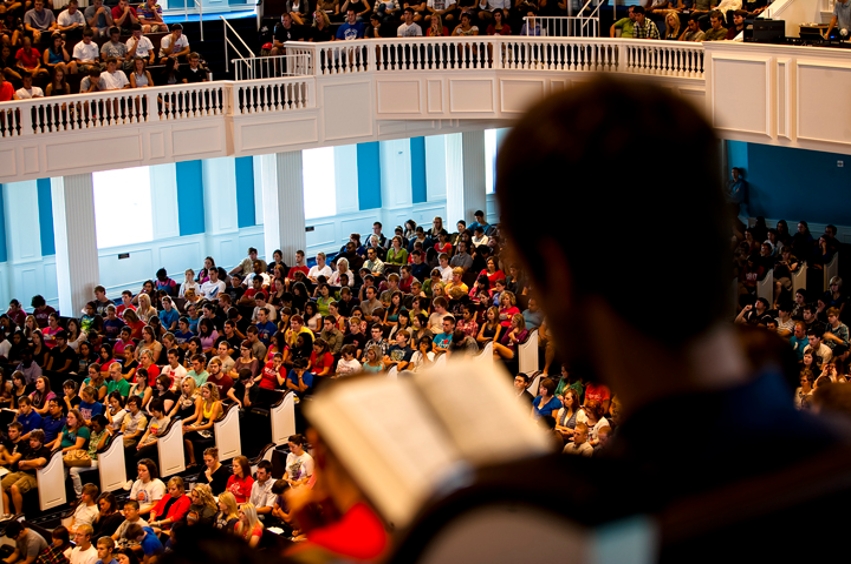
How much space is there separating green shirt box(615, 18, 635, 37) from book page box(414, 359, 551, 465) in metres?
16.9

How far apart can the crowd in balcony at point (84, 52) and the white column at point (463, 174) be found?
18.8 feet

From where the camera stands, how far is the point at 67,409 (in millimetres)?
12703

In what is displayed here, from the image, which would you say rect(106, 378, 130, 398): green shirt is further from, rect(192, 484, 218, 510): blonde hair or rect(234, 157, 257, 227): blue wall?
rect(234, 157, 257, 227): blue wall

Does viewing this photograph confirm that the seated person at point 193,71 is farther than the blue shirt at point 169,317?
Yes

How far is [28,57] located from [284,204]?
471cm

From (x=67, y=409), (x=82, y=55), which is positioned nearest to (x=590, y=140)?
(x=67, y=409)

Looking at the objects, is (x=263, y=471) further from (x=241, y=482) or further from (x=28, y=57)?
(x=28, y=57)

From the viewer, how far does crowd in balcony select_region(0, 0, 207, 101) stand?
16266mm

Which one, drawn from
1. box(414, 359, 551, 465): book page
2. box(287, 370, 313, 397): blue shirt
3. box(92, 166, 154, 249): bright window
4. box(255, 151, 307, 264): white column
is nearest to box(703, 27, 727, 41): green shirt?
box(255, 151, 307, 264): white column

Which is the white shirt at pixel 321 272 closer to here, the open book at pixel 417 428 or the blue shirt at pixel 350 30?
the blue shirt at pixel 350 30

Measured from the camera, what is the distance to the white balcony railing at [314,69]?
16.1m

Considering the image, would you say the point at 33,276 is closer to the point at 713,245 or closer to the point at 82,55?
the point at 82,55

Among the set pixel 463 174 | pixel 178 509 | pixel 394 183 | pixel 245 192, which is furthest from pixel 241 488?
pixel 394 183

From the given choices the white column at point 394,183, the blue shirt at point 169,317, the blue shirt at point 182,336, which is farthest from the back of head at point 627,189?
the white column at point 394,183
